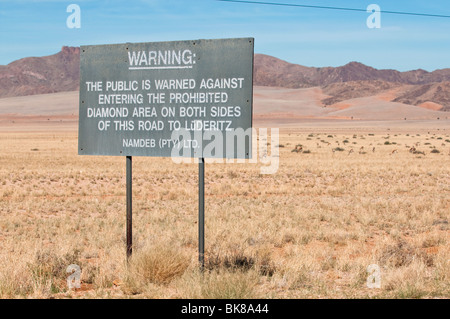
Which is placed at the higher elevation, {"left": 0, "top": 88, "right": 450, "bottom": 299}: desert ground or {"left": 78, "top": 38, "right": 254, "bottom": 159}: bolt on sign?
{"left": 78, "top": 38, "right": 254, "bottom": 159}: bolt on sign

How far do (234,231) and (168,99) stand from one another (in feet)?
18.2

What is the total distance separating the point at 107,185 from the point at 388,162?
62.1 ft

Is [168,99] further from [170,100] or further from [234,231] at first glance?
[234,231]

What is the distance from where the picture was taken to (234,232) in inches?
505

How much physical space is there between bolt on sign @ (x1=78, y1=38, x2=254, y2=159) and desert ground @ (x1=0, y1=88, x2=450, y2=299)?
5.45 ft

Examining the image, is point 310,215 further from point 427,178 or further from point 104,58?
point 427,178

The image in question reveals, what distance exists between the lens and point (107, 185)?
2456 cm

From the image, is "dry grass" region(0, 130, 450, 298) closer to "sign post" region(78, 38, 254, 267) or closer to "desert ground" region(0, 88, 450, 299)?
"desert ground" region(0, 88, 450, 299)

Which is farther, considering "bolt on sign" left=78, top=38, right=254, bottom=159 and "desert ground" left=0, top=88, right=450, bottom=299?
"bolt on sign" left=78, top=38, right=254, bottom=159

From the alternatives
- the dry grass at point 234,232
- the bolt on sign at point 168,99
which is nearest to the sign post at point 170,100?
the bolt on sign at point 168,99

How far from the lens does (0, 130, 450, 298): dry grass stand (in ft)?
24.6

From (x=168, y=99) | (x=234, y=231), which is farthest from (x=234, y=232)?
(x=168, y=99)

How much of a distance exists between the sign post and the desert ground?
0.97m

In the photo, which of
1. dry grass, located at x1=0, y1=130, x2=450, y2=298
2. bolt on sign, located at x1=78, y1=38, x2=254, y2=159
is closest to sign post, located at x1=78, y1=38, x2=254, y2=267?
bolt on sign, located at x1=78, y1=38, x2=254, y2=159
